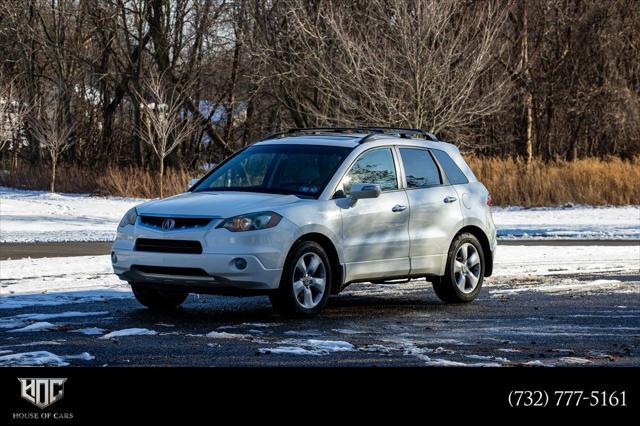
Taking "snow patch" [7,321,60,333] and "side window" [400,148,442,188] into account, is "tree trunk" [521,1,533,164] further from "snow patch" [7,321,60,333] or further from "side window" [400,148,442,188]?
"snow patch" [7,321,60,333]

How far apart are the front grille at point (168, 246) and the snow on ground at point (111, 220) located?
13831mm

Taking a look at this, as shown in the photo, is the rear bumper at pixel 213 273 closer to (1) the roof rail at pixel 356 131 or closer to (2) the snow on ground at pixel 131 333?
(2) the snow on ground at pixel 131 333

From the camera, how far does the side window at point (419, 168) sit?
495 inches

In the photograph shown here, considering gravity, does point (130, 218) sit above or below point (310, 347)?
above

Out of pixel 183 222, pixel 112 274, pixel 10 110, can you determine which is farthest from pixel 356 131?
pixel 10 110

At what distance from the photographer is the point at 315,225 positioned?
1117 cm

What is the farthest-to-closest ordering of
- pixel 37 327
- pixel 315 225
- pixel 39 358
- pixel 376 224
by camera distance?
1. pixel 376 224
2. pixel 315 225
3. pixel 37 327
4. pixel 39 358

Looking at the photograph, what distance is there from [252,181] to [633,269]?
7187mm

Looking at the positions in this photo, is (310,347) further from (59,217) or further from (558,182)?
(558,182)

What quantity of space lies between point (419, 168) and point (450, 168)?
55 centimetres

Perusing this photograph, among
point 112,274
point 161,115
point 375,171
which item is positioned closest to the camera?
point 375,171

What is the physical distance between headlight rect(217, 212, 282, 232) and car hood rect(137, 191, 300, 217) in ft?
0.17

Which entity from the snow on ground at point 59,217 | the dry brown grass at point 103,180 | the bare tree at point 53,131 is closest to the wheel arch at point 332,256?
the snow on ground at point 59,217
